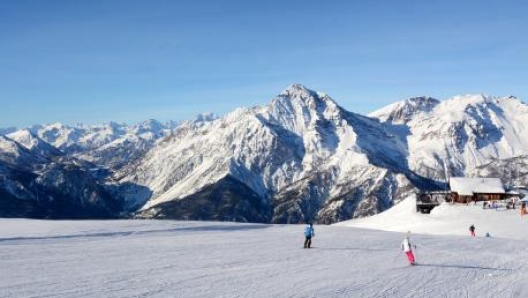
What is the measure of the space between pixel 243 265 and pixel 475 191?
105 metres

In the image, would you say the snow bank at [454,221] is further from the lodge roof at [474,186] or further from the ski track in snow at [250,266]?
the ski track in snow at [250,266]

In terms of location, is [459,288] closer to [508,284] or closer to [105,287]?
[508,284]

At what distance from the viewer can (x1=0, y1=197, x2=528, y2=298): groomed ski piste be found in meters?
27.8

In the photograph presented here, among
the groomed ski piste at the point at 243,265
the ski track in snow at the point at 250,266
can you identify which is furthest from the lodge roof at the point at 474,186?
the ski track in snow at the point at 250,266

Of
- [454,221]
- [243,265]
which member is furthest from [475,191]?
[243,265]

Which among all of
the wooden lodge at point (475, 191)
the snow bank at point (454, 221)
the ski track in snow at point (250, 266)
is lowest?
the ski track in snow at point (250, 266)

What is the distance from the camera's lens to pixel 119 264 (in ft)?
115

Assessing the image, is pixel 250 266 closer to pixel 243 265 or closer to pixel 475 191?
pixel 243 265

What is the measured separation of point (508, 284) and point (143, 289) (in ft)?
→ 67.9

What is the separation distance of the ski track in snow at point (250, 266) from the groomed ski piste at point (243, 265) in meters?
0.06

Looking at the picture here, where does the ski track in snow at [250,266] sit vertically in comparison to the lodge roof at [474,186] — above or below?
below

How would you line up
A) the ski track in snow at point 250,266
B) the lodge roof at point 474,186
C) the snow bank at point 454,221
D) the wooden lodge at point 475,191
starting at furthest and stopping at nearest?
1. the lodge roof at point 474,186
2. the wooden lodge at point 475,191
3. the snow bank at point 454,221
4. the ski track in snow at point 250,266

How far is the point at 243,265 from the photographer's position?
35.4m

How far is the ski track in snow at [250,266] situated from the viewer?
27688 millimetres
